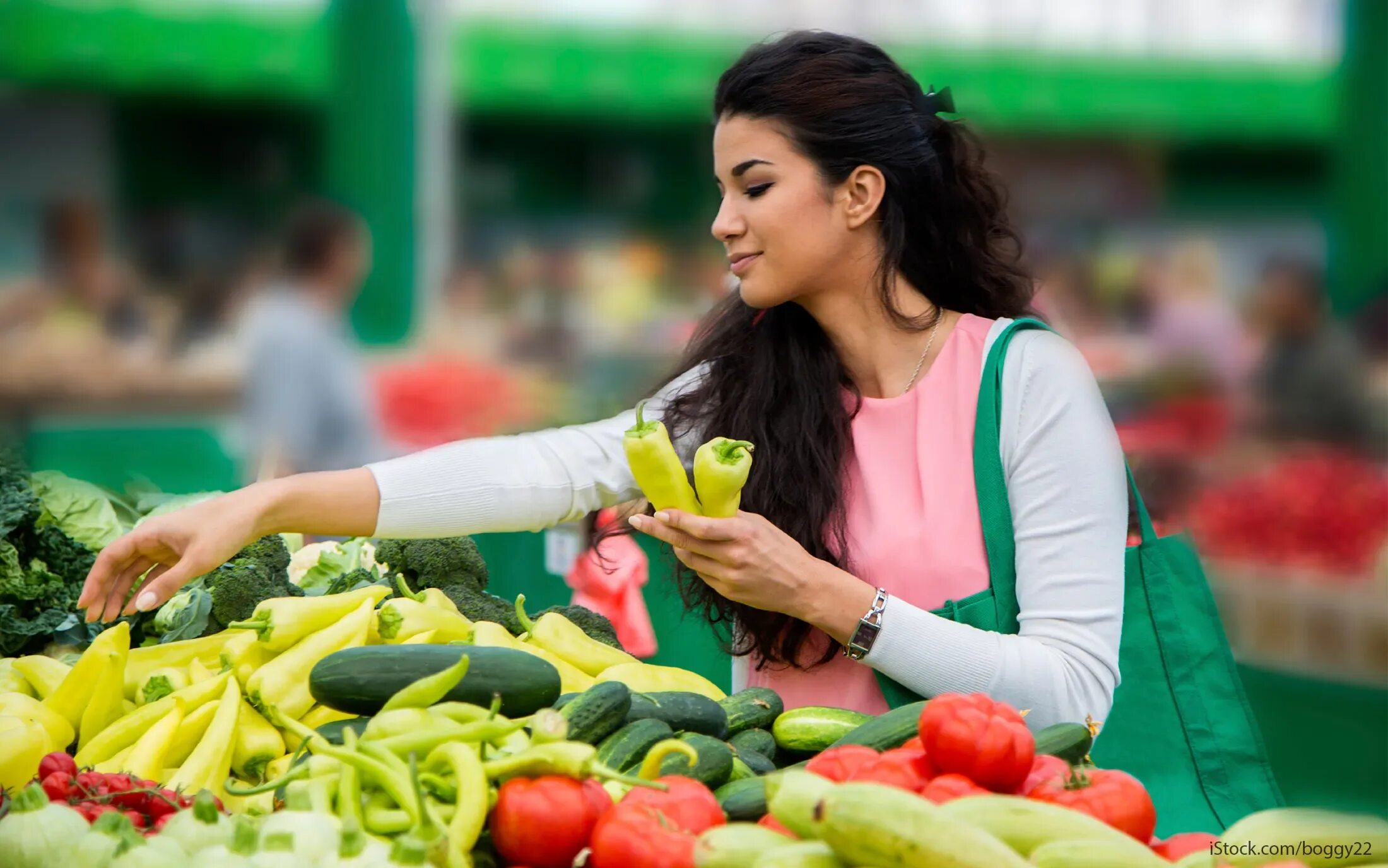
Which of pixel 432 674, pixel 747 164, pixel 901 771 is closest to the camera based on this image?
A: pixel 901 771

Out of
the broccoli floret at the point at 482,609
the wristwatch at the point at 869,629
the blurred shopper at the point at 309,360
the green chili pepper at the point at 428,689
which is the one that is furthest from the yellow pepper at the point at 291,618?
the blurred shopper at the point at 309,360

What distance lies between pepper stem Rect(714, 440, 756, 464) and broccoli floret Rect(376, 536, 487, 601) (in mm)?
774

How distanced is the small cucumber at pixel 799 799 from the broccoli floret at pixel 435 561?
120 cm

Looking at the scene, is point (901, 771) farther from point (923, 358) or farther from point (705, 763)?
Answer: point (923, 358)

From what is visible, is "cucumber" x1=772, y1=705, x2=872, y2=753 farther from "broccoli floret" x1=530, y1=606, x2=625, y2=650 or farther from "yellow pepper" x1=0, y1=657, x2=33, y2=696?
"yellow pepper" x1=0, y1=657, x2=33, y2=696

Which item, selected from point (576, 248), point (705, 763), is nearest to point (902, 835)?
point (705, 763)

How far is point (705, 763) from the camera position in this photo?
193 centimetres

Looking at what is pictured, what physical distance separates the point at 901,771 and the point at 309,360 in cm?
524

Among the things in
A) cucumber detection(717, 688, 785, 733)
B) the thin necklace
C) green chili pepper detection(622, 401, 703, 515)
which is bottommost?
cucumber detection(717, 688, 785, 733)

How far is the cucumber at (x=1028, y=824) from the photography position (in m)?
1.62

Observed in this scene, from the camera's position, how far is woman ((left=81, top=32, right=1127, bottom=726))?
Result: 2236mm

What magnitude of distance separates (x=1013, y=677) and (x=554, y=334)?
291 inches

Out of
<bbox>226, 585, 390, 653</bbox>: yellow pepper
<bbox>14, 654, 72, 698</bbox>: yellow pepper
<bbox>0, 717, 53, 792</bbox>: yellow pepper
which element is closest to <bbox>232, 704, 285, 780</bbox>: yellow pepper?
<bbox>226, 585, 390, 653</bbox>: yellow pepper

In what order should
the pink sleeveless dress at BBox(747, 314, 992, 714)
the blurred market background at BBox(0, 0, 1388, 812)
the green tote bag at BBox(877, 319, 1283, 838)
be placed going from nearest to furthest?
1. the green tote bag at BBox(877, 319, 1283, 838)
2. the pink sleeveless dress at BBox(747, 314, 992, 714)
3. the blurred market background at BBox(0, 0, 1388, 812)
